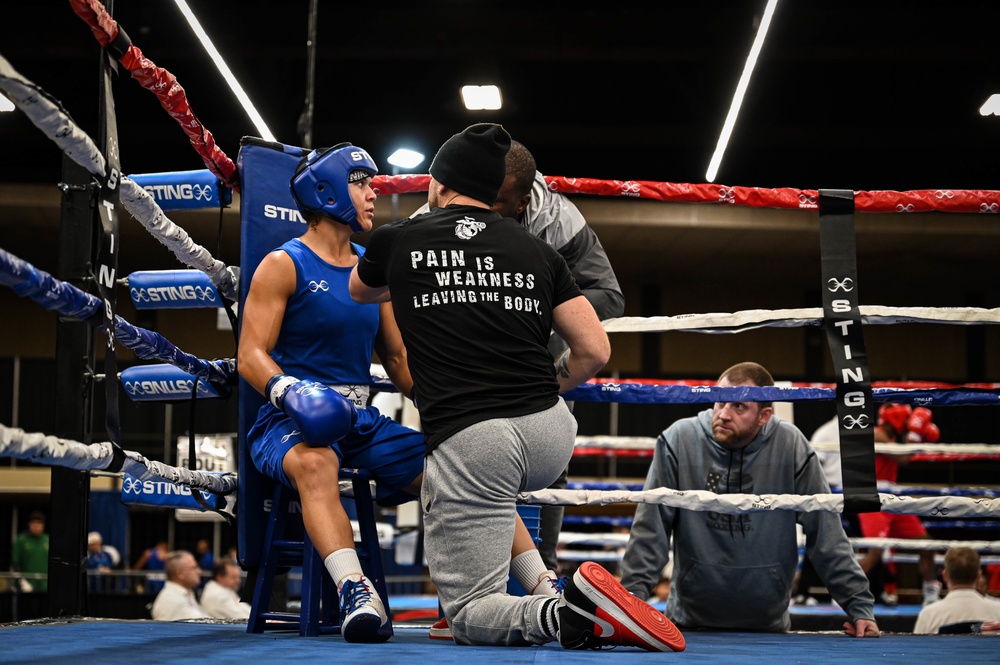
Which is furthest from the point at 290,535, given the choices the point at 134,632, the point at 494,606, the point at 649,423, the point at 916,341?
the point at 916,341

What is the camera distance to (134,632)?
1.79 m

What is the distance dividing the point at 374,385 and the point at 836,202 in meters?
1.17

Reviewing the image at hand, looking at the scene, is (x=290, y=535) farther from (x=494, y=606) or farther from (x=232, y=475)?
(x=494, y=606)

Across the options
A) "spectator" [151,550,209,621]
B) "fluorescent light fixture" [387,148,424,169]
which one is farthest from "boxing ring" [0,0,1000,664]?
"fluorescent light fixture" [387,148,424,169]

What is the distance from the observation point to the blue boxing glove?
176 cm

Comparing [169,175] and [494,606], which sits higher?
[169,175]

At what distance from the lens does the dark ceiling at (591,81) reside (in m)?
7.66

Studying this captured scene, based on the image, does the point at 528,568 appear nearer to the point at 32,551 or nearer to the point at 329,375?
the point at 329,375

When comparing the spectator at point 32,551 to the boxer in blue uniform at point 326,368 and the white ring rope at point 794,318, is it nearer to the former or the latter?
the boxer in blue uniform at point 326,368

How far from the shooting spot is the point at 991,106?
886 centimetres

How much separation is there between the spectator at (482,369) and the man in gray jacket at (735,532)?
75 centimetres

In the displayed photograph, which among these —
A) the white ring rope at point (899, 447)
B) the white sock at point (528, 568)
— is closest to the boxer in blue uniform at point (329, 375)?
the white sock at point (528, 568)

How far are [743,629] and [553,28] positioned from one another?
20.9 feet

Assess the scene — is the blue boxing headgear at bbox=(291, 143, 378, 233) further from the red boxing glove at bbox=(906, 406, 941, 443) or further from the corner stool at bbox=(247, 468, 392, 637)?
the red boxing glove at bbox=(906, 406, 941, 443)
